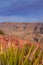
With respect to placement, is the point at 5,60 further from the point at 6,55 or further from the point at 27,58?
the point at 27,58

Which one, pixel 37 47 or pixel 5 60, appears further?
pixel 37 47

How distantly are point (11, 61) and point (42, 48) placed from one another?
1.10 meters

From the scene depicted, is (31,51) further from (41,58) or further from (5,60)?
(5,60)

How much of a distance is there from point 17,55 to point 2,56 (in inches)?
15.7

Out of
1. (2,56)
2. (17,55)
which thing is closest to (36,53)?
(17,55)

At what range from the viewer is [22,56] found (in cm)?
582

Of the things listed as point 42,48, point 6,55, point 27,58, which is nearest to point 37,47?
point 42,48

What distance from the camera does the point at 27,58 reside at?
569 centimetres

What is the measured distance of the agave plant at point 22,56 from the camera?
5569mm

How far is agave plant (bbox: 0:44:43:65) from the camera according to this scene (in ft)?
18.3

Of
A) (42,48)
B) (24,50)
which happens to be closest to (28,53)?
(24,50)

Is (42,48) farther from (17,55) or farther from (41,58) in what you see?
(17,55)

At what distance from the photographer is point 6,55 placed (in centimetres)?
566

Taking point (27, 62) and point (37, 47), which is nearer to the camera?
point (27, 62)
